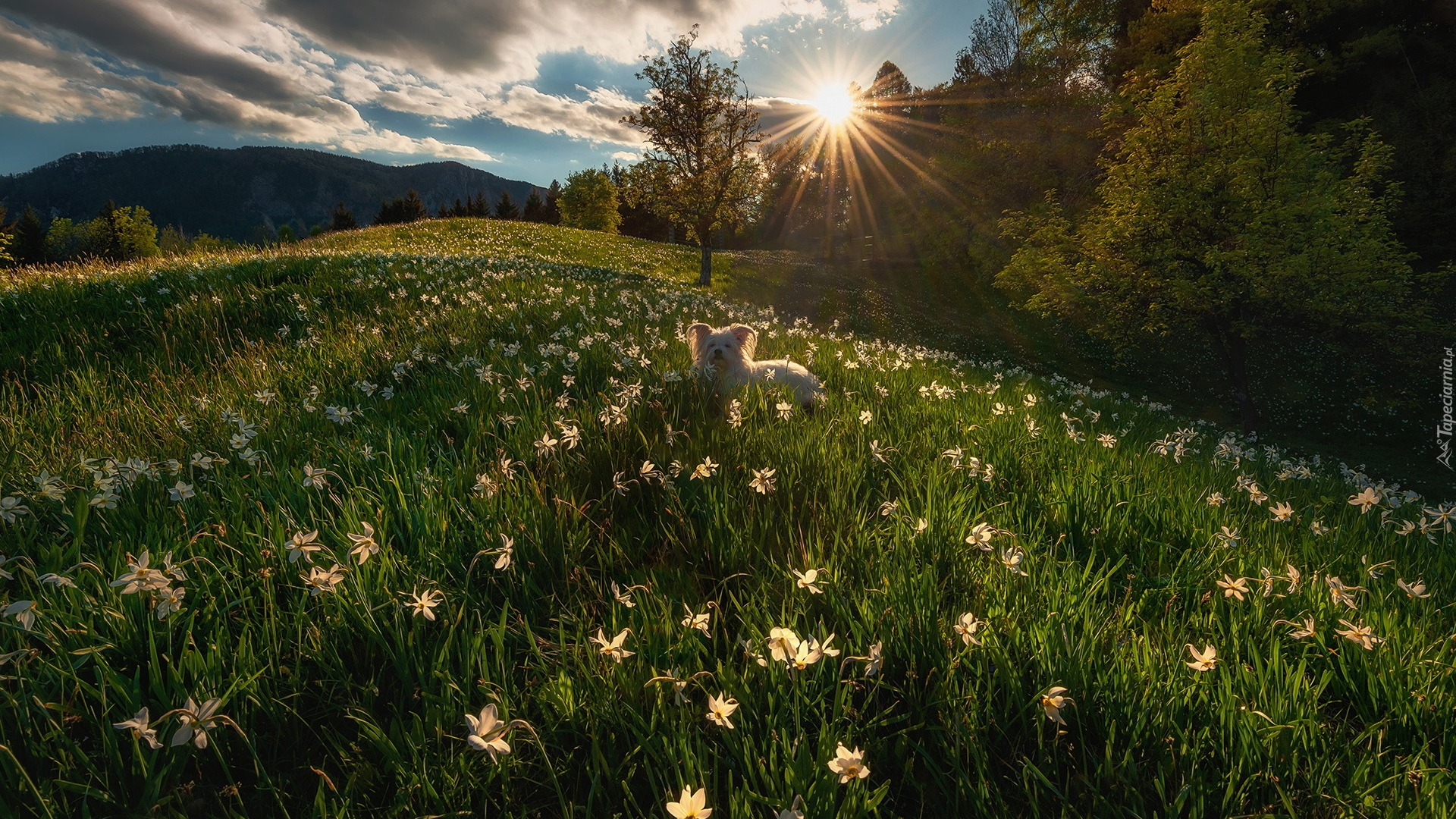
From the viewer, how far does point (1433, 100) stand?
27.7 metres

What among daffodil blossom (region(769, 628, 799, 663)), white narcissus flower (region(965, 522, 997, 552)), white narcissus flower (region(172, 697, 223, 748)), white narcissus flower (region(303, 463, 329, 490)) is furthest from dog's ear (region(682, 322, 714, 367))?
white narcissus flower (region(172, 697, 223, 748))

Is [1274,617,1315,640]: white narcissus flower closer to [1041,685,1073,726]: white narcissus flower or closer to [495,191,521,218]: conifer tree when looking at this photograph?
[1041,685,1073,726]: white narcissus flower

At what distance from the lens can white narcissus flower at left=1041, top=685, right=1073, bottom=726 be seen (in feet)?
4.70

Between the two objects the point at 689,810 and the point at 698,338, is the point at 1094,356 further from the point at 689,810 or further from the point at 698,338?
the point at 689,810

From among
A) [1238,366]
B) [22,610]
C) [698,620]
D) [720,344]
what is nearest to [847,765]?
[698,620]

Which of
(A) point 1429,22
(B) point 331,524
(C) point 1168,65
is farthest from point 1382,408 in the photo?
(B) point 331,524

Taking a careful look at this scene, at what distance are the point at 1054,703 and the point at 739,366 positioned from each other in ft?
13.8

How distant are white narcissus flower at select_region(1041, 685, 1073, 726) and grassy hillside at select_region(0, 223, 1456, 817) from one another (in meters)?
0.05

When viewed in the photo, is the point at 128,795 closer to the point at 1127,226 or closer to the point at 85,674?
the point at 85,674

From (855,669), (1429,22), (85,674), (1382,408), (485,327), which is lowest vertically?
(1382,408)

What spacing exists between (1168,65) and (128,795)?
130ft

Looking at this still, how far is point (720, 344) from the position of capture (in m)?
5.55

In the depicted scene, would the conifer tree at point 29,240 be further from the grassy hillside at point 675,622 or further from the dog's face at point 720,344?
the grassy hillside at point 675,622

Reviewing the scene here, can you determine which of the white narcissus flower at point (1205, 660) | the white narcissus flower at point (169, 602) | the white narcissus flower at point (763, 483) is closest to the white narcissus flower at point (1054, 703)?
the white narcissus flower at point (1205, 660)
